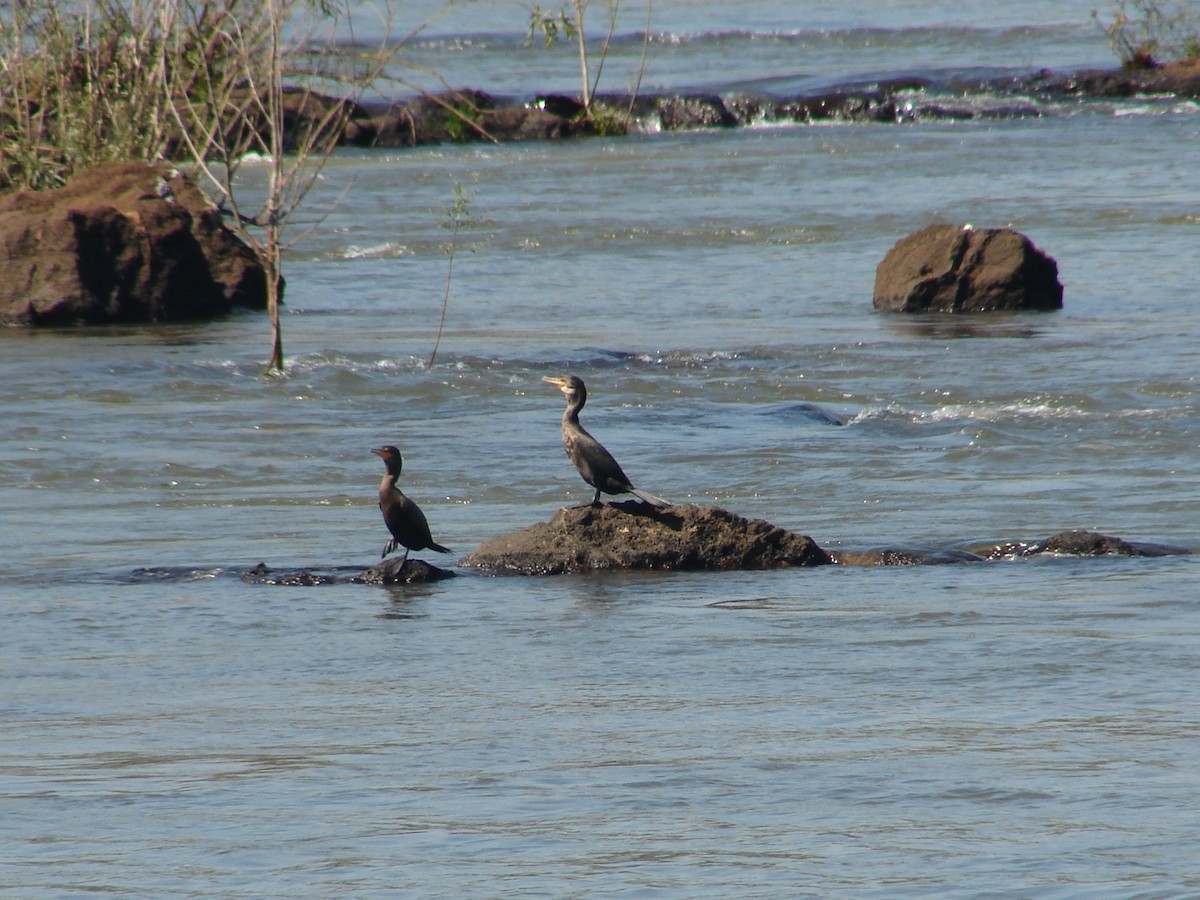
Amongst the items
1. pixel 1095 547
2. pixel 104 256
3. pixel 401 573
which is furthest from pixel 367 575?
pixel 104 256

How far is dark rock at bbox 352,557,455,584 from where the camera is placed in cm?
820

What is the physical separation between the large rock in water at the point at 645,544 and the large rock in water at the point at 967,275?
1004 cm

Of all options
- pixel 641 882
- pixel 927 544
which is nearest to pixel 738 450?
pixel 927 544

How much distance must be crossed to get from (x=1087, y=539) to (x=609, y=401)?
5.80 meters

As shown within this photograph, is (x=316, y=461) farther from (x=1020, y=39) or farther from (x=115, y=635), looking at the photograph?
(x=1020, y=39)

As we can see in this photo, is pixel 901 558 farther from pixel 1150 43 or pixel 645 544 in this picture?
pixel 1150 43

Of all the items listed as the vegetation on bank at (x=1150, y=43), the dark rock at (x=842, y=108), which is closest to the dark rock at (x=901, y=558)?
the dark rock at (x=842, y=108)

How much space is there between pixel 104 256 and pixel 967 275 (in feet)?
24.9

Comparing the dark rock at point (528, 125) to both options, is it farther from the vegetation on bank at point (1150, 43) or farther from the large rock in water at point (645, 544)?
the large rock in water at point (645, 544)

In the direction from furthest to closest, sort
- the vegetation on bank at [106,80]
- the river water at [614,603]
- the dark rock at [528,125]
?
the dark rock at [528,125] < the vegetation on bank at [106,80] < the river water at [614,603]

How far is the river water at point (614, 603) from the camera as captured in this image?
492cm

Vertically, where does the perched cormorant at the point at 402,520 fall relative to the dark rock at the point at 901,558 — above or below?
above

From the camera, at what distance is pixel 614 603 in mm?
7742

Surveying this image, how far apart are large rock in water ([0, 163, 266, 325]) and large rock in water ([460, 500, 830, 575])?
10299 mm
